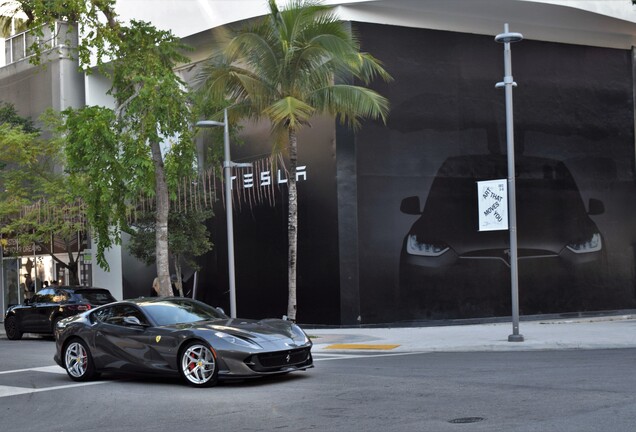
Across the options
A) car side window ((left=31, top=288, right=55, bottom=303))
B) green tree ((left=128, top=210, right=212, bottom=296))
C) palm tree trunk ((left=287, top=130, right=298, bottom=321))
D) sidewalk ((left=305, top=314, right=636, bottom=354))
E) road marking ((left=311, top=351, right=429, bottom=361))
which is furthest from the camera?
green tree ((left=128, top=210, right=212, bottom=296))

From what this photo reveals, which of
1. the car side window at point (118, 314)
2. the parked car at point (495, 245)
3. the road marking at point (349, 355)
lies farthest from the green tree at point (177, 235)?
the car side window at point (118, 314)

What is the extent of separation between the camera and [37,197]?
99.5ft

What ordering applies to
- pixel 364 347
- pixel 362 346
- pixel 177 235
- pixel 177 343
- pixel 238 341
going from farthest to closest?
pixel 177 235 → pixel 362 346 → pixel 364 347 → pixel 177 343 → pixel 238 341

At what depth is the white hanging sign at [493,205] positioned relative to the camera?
2035 cm

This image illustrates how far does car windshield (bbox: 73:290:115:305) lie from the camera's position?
24.0 metres

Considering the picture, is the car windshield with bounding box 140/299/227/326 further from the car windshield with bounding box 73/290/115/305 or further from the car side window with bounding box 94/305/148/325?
the car windshield with bounding box 73/290/115/305

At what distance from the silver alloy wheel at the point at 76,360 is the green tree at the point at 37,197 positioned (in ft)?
50.8

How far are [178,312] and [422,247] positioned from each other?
1424 centimetres

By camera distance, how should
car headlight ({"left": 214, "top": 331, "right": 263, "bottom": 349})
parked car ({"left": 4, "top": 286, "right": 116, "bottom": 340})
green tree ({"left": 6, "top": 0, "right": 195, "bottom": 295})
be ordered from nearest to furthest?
1. car headlight ({"left": 214, "top": 331, "right": 263, "bottom": 349})
2. green tree ({"left": 6, "top": 0, "right": 195, "bottom": 295})
3. parked car ({"left": 4, "top": 286, "right": 116, "bottom": 340})

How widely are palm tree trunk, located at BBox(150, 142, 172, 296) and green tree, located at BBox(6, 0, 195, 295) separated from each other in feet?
0.09

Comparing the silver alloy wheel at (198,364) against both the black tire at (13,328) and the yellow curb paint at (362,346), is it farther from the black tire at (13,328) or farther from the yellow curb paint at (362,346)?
the black tire at (13,328)

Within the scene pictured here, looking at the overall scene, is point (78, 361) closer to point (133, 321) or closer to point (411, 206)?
point (133, 321)

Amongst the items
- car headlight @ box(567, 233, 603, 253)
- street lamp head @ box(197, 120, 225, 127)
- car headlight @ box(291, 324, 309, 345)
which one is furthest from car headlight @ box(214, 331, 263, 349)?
car headlight @ box(567, 233, 603, 253)

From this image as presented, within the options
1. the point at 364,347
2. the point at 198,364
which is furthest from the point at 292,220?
the point at 198,364
